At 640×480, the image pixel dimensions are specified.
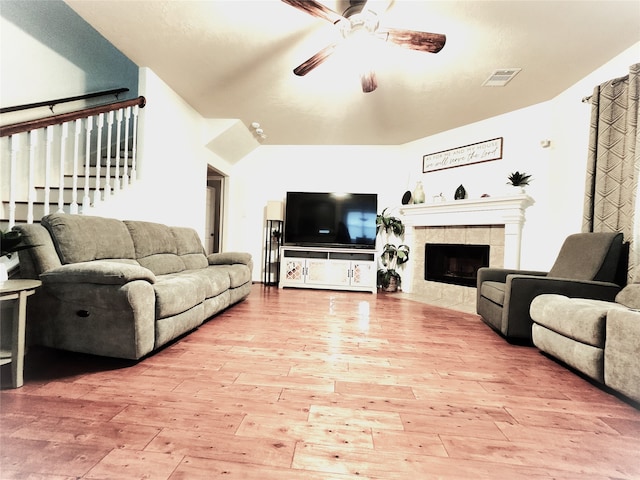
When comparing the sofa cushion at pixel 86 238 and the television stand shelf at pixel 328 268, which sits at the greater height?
the sofa cushion at pixel 86 238

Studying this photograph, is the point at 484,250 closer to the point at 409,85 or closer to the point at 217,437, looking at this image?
the point at 409,85

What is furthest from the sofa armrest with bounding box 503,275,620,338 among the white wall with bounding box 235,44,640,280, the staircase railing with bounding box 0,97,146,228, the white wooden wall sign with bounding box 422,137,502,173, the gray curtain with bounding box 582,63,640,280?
the staircase railing with bounding box 0,97,146,228

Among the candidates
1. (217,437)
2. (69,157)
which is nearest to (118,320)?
(217,437)

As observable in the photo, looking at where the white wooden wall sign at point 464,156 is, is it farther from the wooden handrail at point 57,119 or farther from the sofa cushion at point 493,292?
the wooden handrail at point 57,119

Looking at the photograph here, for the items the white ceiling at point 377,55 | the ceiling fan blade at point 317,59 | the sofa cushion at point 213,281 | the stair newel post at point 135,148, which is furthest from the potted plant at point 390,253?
the stair newel post at point 135,148

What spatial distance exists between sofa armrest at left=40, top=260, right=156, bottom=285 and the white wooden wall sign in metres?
4.23

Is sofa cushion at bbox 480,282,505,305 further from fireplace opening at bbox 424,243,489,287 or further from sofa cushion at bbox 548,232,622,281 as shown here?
fireplace opening at bbox 424,243,489,287

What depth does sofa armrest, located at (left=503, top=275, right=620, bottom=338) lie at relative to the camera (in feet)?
6.78

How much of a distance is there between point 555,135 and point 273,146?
410 centimetres

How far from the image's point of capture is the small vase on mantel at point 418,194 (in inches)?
173

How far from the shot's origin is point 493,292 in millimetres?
2465

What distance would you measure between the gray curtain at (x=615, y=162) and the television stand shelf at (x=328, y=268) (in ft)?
8.50

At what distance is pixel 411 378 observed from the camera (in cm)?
158

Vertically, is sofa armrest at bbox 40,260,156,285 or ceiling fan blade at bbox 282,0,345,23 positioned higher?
ceiling fan blade at bbox 282,0,345,23
